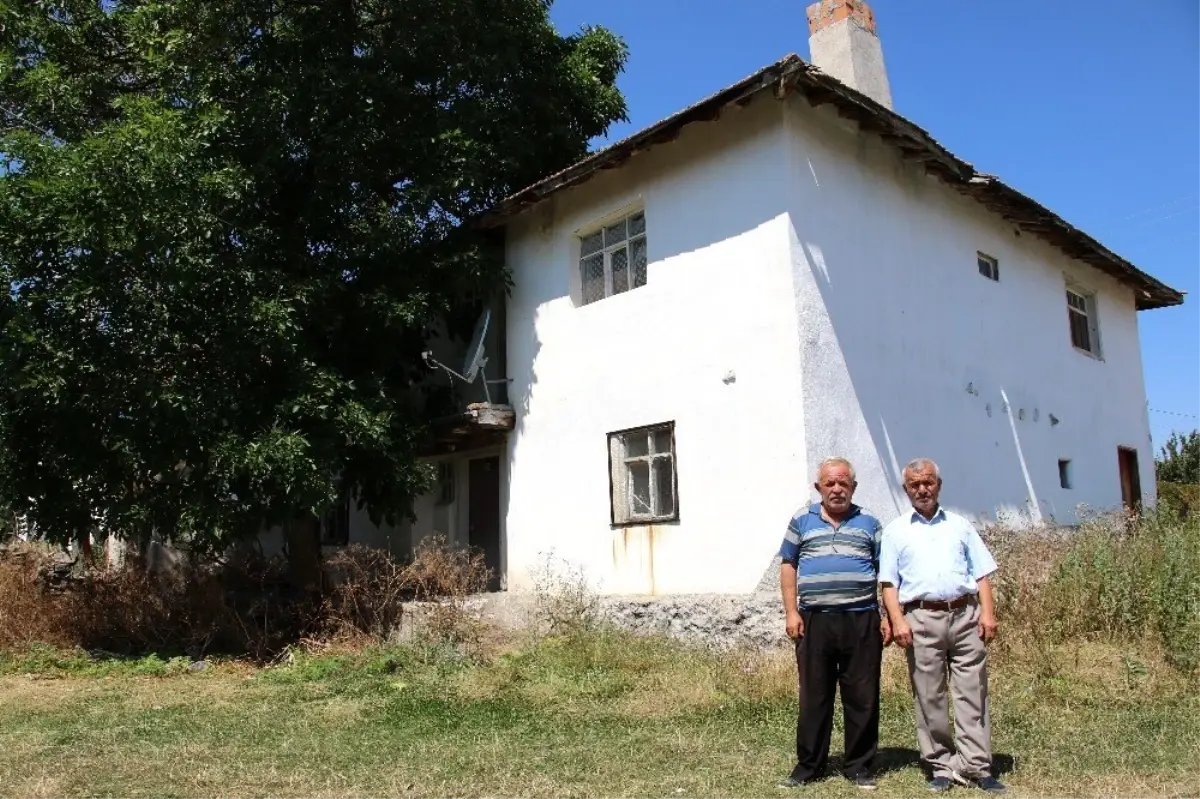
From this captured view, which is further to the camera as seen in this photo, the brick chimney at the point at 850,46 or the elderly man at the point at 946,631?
the brick chimney at the point at 850,46

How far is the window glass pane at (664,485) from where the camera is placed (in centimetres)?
1098

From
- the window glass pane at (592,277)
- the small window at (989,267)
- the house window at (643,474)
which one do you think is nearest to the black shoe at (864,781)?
the house window at (643,474)

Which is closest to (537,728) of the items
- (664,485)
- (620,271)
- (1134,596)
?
(664,485)

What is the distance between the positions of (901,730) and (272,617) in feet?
27.4

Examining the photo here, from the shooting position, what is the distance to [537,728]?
7.20 metres

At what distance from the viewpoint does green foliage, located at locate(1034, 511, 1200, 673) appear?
7.76 metres

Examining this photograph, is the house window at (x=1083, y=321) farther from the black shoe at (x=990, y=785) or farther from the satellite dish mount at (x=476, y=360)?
the black shoe at (x=990, y=785)

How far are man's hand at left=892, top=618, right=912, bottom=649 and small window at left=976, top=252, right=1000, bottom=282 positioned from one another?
8714mm

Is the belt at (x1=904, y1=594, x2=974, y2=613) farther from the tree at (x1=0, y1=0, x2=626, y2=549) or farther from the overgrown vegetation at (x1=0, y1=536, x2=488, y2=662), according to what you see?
the tree at (x1=0, y1=0, x2=626, y2=549)

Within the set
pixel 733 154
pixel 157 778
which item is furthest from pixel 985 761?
pixel 733 154

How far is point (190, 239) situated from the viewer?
34.7 ft

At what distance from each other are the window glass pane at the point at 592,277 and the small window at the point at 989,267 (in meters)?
4.94

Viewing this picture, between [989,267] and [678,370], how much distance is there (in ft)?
16.7

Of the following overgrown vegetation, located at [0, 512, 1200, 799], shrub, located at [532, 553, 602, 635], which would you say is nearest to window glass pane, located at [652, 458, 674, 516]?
shrub, located at [532, 553, 602, 635]
